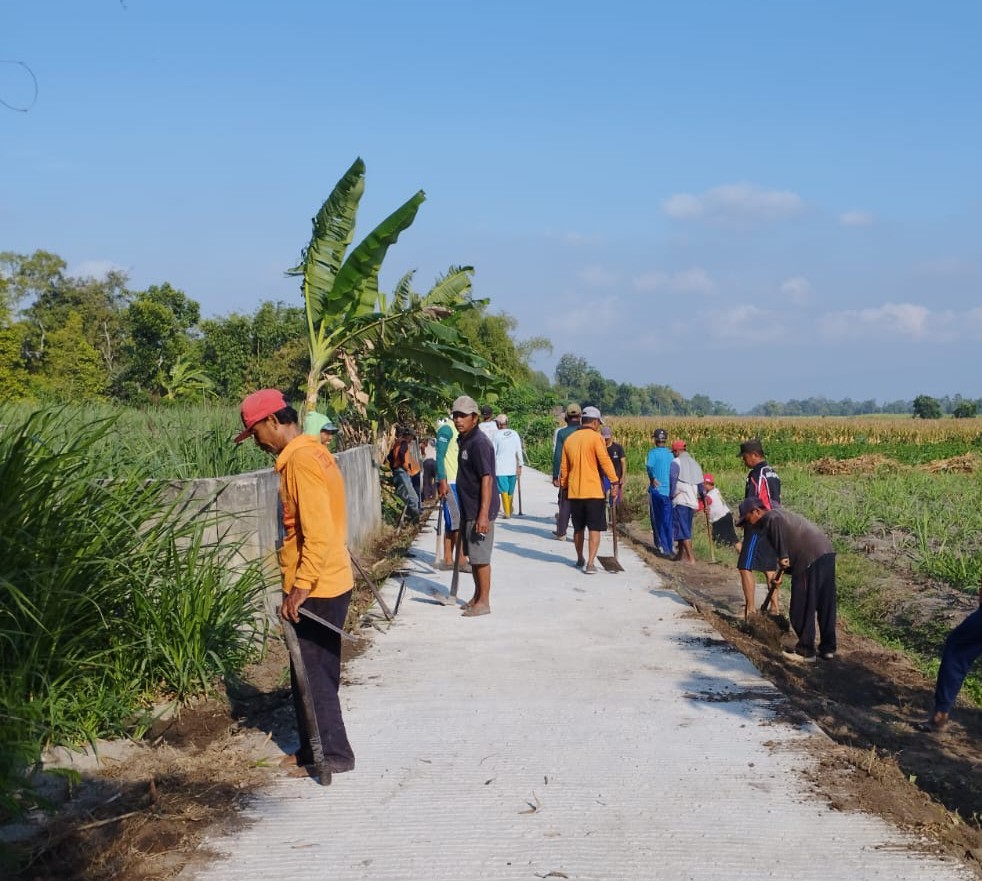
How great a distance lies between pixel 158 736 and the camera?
5828 millimetres

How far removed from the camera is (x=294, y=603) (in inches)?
205

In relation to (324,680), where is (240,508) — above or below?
above

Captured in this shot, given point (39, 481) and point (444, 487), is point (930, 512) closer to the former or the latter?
point (444, 487)

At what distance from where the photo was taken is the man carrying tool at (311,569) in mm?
5191

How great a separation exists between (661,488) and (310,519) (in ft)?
29.8

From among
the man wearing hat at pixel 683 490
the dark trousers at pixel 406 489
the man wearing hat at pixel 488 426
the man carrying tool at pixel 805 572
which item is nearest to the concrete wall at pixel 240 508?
the man carrying tool at pixel 805 572

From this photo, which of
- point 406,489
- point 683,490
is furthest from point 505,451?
point 683,490

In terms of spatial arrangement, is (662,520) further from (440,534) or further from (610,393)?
(610,393)

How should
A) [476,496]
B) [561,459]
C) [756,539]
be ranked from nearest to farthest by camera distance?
[756,539] → [476,496] → [561,459]

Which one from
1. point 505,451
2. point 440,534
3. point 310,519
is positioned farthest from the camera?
point 505,451

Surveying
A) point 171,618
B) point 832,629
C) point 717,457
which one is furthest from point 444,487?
point 717,457

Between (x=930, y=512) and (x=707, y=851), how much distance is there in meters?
14.1

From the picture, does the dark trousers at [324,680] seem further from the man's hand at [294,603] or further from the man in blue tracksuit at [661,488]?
the man in blue tracksuit at [661,488]

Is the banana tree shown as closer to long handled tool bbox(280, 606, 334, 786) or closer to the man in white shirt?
the man in white shirt
